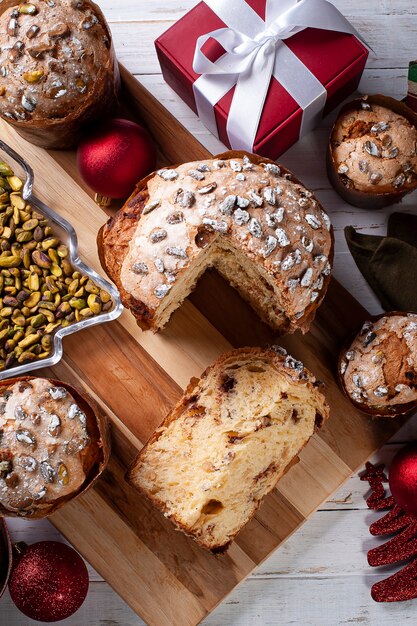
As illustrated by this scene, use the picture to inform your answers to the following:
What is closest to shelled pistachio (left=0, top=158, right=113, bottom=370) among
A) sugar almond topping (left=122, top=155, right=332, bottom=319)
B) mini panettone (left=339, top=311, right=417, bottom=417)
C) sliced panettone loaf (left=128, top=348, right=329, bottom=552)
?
sugar almond topping (left=122, top=155, right=332, bottom=319)

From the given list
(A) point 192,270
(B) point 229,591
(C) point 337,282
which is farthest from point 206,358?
(B) point 229,591

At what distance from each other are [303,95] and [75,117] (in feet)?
2.77

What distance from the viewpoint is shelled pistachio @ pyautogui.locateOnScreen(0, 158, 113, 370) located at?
2.71 metres

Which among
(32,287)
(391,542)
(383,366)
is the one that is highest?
(383,366)

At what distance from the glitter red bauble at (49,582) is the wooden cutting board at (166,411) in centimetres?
12

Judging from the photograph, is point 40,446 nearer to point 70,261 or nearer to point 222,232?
point 70,261

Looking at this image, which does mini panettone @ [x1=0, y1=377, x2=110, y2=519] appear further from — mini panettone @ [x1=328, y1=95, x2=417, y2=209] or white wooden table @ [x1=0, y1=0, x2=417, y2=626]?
mini panettone @ [x1=328, y1=95, x2=417, y2=209]

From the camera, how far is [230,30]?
8.56 ft

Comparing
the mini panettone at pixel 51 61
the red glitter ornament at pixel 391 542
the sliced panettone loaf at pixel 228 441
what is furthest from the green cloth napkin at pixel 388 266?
the mini panettone at pixel 51 61

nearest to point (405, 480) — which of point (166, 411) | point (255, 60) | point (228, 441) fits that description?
point (228, 441)

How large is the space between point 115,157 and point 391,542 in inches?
76.2

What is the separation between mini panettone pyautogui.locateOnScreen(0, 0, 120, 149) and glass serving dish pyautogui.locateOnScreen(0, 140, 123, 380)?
9.9 inches

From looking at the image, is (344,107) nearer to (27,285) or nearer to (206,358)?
(206,358)

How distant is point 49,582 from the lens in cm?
262
